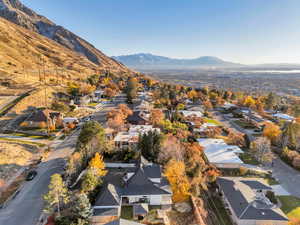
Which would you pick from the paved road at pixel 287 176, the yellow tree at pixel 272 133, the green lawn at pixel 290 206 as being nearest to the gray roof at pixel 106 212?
the green lawn at pixel 290 206

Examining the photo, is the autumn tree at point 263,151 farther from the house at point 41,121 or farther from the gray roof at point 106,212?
the house at point 41,121

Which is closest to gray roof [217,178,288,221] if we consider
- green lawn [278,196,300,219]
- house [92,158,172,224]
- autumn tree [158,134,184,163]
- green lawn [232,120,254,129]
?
green lawn [278,196,300,219]

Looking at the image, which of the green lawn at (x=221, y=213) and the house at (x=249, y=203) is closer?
the house at (x=249, y=203)

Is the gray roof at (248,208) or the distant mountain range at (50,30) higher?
the distant mountain range at (50,30)

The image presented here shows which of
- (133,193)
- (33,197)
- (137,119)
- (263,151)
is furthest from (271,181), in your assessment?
(33,197)

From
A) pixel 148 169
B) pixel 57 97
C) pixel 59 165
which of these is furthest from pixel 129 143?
pixel 57 97

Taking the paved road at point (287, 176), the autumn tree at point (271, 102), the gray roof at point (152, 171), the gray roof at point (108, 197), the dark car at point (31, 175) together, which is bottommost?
the paved road at point (287, 176)

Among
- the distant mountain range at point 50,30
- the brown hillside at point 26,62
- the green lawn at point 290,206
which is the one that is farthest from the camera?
the distant mountain range at point 50,30
